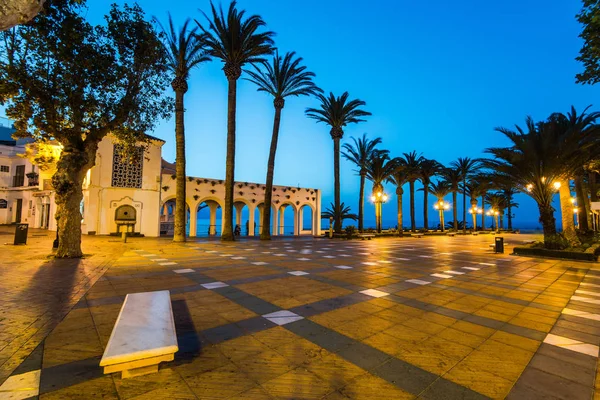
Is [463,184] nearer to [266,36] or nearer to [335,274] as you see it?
[266,36]

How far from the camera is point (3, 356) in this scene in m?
2.99

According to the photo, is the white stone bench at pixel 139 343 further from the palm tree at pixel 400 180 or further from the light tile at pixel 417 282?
the palm tree at pixel 400 180

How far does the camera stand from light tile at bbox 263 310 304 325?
4137 millimetres

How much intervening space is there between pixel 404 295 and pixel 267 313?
3.08 metres

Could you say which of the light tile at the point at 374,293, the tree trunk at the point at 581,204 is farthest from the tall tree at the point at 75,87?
the tree trunk at the point at 581,204

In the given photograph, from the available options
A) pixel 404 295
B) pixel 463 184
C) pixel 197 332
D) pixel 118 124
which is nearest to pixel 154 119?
pixel 118 124

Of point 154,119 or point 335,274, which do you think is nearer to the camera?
point 335,274

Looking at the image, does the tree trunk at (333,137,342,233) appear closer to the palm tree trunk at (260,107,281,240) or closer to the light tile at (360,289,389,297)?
the palm tree trunk at (260,107,281,240)

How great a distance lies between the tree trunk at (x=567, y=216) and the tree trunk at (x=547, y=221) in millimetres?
926

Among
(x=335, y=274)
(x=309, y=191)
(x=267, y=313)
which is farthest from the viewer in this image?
(x=309, y=191)

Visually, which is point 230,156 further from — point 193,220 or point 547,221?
point 547,221

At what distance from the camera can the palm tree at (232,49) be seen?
1894 cm

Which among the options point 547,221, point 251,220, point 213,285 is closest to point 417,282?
point 213,285

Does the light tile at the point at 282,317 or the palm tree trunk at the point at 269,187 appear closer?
the light tile at the point at 282,317
